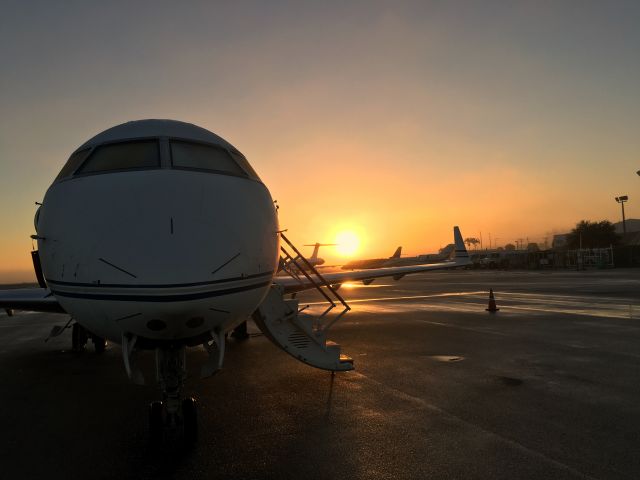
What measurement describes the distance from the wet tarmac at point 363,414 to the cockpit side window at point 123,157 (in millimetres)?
2947

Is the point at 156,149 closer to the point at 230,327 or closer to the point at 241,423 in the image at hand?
the point at 230,327

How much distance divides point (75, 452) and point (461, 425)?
4480 millimetres

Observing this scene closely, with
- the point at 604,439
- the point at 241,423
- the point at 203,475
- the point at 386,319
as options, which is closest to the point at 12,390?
the point at 241,423

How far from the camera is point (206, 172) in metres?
3.99

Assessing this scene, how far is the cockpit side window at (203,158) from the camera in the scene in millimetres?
4035

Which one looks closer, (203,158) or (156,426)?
(203,158)

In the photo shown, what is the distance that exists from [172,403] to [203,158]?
2641 mm

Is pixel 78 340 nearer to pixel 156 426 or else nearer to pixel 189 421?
pixel 156 426

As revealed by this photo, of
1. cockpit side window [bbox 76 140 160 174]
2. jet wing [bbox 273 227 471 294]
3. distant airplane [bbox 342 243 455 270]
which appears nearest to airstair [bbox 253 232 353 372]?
jet wing [bbox 273 227 471 294]

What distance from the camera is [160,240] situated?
3275 mm

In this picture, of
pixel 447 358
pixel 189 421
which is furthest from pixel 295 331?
pixel 447 358

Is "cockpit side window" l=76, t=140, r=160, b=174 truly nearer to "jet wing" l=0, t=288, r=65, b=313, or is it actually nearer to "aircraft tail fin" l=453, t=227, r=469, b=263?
"jet wing" l=0, t=288, r=65, b=313

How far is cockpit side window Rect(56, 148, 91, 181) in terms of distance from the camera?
4302 mm

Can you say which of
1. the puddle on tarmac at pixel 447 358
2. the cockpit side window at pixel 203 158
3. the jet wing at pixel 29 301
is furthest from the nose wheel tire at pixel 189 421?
the puddle on tarmac at pixel 447 358
